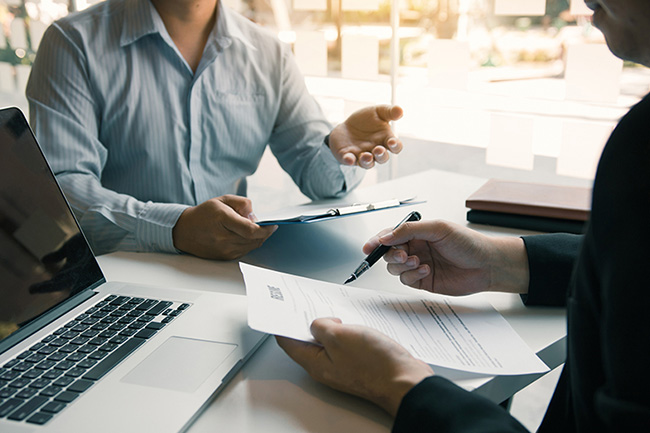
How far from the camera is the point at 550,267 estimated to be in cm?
87

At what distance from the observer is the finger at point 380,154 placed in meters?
1.28

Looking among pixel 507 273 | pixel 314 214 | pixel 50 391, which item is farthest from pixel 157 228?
pixel 507 273

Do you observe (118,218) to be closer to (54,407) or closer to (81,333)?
(81,333)

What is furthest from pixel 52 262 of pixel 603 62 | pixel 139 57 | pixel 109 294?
pixel 603 62

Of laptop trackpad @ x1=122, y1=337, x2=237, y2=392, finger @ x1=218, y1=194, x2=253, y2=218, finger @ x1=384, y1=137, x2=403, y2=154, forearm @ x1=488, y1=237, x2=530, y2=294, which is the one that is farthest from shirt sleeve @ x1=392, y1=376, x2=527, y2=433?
finger @ x1=384, y1=137, x2=403, y2=154

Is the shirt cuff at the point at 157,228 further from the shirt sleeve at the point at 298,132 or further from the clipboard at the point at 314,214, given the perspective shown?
the shirt sleeve at the point at 298,132

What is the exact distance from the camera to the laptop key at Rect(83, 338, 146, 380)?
24.3 inches

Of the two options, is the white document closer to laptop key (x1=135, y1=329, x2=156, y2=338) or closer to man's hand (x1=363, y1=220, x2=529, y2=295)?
man's hand (x1=363, y1=220, x2=529, y2=295)

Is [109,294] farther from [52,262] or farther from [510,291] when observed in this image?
[510,291]

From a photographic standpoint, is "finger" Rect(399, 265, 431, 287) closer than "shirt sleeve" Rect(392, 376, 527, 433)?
No

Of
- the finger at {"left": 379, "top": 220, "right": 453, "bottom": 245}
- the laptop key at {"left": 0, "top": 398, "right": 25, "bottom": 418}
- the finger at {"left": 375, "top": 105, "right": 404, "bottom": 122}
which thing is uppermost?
the finger at {"left": 375, "top": 105, "right": 404, "bottom": 122}

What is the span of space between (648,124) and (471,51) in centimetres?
233

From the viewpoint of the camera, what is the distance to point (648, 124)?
46 centimetres

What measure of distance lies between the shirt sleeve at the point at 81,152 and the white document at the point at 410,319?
361mm
